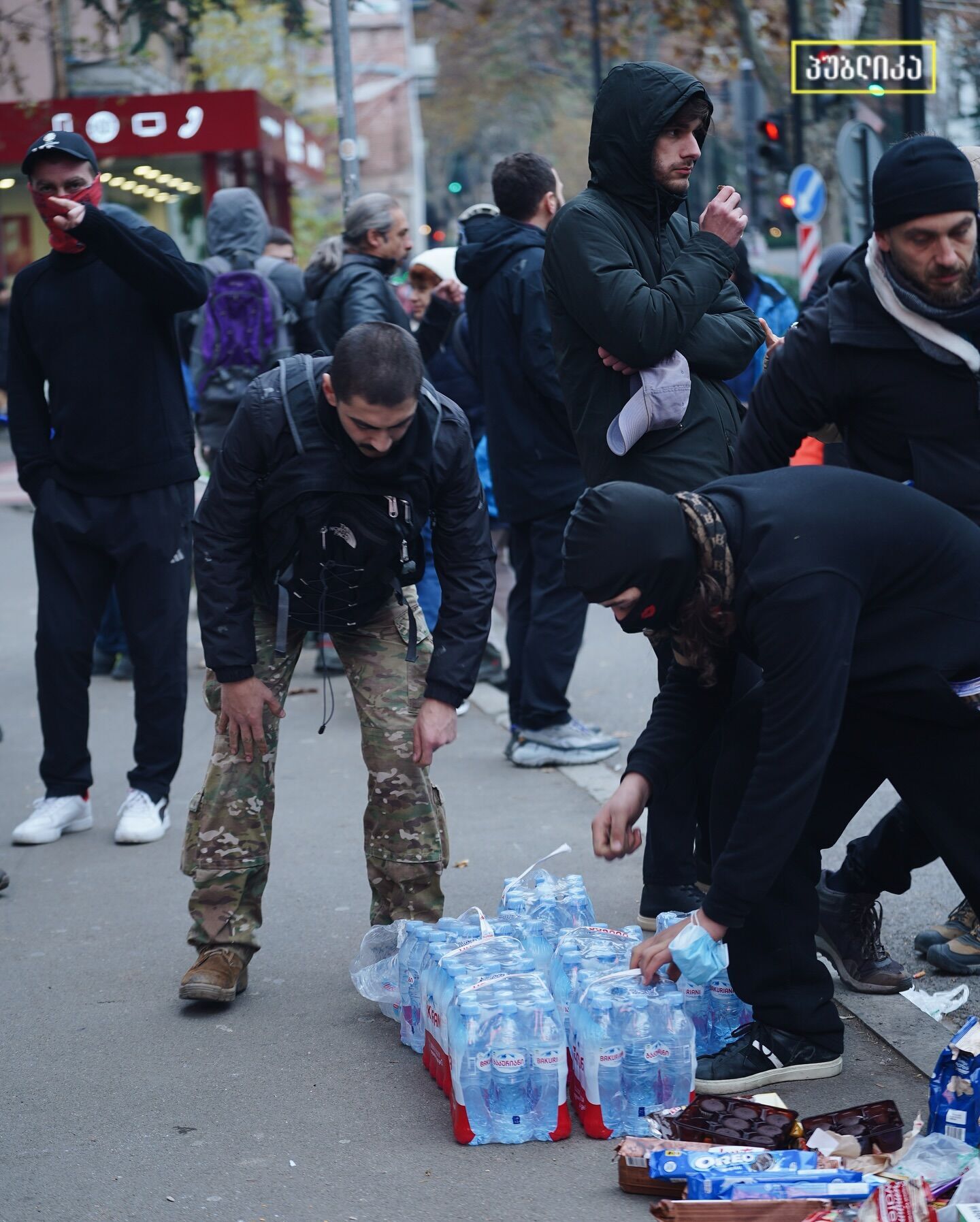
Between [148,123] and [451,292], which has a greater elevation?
[148,123]

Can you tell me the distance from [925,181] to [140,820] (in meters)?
3.60

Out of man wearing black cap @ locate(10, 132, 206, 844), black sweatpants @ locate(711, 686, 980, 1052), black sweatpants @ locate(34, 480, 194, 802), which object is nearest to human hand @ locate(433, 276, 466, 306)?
man wearing black cap @ locate(10, 132, 206, 844)

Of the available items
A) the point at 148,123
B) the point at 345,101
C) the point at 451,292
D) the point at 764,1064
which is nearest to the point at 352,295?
the point at 451,292

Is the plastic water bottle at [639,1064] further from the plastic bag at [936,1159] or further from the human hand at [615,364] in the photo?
the human hand at [615,364]

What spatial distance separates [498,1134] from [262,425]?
5.67 feet

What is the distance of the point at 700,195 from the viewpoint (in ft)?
110

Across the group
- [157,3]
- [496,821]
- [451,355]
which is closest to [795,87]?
[157,3]

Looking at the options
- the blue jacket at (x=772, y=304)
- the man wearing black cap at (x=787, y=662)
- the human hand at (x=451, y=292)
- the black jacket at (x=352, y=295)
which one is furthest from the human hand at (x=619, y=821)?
the human hand at (x=451, y=292)

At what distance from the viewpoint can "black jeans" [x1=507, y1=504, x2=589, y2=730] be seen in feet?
20.4

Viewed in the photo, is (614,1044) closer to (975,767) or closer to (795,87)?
(975,767)

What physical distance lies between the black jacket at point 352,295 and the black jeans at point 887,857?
3778 mm

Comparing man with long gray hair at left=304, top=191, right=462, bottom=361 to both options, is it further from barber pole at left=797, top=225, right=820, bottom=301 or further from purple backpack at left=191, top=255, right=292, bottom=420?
barber pole at left=797, top=225, right=820, bottom=301

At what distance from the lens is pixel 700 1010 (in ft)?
12.2

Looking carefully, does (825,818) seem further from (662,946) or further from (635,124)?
(635,124)
